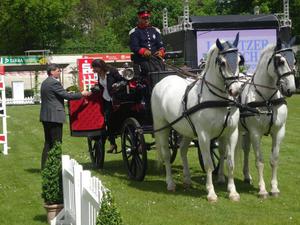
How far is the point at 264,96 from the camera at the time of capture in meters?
8.38

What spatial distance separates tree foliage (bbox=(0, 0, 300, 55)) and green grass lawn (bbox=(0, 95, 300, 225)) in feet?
142

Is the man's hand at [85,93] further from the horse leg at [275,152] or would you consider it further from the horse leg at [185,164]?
the horse leg at [275,152]

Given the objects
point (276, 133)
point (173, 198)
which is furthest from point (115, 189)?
point (276, 133)

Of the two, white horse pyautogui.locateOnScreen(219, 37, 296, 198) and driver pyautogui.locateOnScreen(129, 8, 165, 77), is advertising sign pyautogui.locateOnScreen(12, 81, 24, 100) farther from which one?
white horse pyautogui.locateOnScreen(219, 37, 296, 198)

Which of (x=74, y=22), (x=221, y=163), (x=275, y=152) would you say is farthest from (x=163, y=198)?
(x=74, y=22)

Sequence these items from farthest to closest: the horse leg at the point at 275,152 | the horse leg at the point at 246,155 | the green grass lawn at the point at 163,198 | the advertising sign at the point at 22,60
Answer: the advertising sign at the point at 22,60 → the horse leg at the point at 246,155 → the horse leg at the point at 275,152 → the green grass lawn at the point at 163,198

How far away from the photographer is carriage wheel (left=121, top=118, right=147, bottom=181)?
378 inches

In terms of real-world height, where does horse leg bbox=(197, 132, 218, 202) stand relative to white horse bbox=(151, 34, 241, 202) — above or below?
below

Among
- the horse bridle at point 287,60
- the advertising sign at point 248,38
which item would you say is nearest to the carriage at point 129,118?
the horse bridle at point 287,60

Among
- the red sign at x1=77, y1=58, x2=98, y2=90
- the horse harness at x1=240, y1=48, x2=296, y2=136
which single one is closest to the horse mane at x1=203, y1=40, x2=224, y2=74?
the horse harness at x1=240, y1=48, x2=296, y2=136

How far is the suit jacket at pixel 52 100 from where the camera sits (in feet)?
31.9

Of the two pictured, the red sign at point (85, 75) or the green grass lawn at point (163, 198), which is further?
the red sign at point (85, 75)

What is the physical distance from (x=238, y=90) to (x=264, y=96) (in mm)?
1047

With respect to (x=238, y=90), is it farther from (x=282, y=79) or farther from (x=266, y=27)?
(x=266, y=27)
